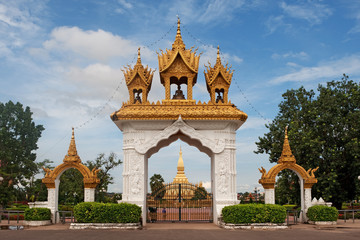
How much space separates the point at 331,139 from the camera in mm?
22344

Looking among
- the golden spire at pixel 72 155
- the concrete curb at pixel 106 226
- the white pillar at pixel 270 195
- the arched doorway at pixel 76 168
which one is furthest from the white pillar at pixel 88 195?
the white pillar at pixel 270 195

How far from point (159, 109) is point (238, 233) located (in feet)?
20.1

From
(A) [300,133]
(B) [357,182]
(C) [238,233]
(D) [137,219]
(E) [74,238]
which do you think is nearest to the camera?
(E) [74,238]

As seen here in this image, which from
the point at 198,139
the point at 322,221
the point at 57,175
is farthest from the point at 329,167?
the point at 57,175

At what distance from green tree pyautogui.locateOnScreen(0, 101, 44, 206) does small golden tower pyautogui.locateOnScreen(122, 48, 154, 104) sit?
19.5 meters

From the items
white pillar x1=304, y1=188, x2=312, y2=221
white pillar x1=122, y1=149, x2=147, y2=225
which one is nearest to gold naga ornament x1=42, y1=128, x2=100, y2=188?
white pillar x1=122, y1=149, x2=147, y2=225

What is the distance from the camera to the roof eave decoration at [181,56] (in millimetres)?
17312

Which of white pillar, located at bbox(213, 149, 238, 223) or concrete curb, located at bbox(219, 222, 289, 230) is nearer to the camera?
concrete curb, located at bbox(219, 222, 289, 230)

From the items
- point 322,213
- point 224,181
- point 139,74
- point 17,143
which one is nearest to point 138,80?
point 139,74

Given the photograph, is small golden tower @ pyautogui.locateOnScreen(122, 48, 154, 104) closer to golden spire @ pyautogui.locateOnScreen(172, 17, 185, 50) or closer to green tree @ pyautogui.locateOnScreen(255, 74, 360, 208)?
golden spire @ pyautogui.locateOnScreen(172, 17, 185, 50)

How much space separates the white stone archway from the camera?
16.2 metres

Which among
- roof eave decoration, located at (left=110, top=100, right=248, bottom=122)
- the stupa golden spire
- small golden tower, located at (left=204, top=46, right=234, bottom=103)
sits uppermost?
small golden tower, located at (left=204, top=46, right=234, bottom=103)

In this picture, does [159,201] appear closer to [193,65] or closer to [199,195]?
[199,195]

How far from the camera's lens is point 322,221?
1664 centimetres
